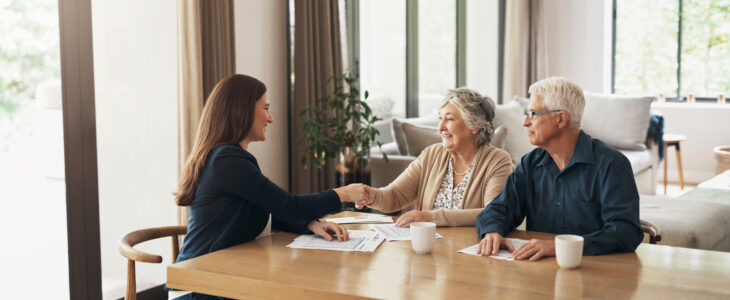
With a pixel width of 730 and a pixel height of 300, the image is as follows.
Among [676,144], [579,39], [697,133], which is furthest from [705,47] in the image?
[676,144]

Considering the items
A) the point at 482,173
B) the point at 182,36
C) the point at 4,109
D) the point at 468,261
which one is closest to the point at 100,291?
the point at 4,109

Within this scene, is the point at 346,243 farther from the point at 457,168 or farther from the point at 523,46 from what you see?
the point at 523,46

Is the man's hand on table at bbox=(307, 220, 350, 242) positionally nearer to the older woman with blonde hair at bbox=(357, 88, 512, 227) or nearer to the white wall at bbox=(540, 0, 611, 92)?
the older woman with blonde hair at bbox=(357, 88, 512, 227)

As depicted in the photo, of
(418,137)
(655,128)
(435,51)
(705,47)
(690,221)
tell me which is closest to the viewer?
(690,221)

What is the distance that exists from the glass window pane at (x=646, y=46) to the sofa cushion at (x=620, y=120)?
7.25 ft

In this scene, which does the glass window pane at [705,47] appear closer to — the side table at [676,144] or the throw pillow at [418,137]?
the side table at [676,144]

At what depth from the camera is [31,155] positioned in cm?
294

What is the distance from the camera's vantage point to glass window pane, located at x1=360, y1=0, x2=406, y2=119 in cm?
513

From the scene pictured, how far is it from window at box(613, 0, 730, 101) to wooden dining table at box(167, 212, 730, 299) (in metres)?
6.39

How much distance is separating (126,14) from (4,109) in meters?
0.75

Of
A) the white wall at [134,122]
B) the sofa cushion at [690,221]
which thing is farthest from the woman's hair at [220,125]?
the sofa cushion at [690,221]

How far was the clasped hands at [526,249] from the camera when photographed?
1.86 m

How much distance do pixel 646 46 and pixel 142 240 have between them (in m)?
6.89

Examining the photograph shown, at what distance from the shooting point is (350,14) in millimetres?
4840
